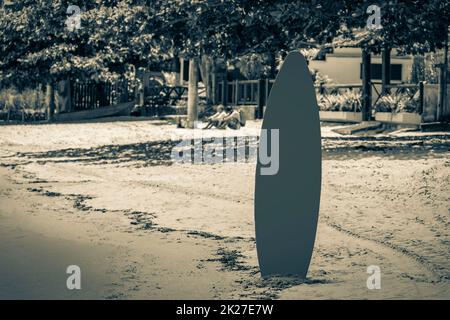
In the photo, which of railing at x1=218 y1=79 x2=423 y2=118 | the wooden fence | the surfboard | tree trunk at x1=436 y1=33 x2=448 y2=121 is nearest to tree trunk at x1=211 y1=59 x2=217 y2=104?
railing at x1=218 y1=79 x2=423 y2=118

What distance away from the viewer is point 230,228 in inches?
449

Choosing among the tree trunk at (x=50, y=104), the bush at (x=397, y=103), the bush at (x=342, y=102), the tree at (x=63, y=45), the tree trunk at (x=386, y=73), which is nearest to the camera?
the tree at (x=63, y=45)

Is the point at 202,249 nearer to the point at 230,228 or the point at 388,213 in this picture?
the point at 230,228

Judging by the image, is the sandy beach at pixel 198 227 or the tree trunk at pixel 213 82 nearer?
the sandy beach at pixel 198 227

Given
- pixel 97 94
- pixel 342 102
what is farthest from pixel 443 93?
pixel 97 94

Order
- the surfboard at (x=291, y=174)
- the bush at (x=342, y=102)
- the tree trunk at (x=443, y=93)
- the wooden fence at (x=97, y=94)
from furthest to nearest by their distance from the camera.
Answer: the wooden fence at (x=97, y=94), the bush at (x=342, y=102), the tree trunk at (x=443, y=93), the surfboard at (x=291, y=174)

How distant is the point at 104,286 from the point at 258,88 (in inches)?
1061

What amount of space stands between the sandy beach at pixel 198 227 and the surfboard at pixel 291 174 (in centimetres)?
40

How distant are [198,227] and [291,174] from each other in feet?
11.9

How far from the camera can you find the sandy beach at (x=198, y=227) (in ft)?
26.6

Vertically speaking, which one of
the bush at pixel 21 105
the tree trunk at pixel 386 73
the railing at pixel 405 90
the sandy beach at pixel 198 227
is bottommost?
the sandy beach at pixel 198 227

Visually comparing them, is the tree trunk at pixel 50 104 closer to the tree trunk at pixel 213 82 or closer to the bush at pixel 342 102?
the tree trunk at pixel 213 82

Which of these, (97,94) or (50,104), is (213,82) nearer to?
(97,94)

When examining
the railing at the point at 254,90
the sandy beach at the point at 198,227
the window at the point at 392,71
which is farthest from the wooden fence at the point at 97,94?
the sandy beach at the point at 198,227
